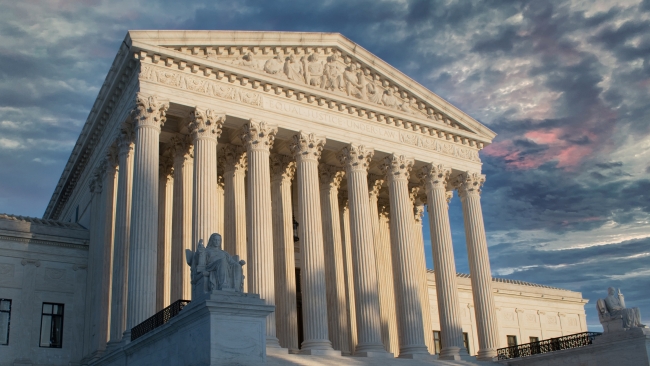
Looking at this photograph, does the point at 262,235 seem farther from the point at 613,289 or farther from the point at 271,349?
the point at 613,289

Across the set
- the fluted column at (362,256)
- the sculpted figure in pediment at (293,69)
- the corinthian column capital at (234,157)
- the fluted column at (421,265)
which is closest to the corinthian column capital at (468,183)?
the fluted column at (421,265)

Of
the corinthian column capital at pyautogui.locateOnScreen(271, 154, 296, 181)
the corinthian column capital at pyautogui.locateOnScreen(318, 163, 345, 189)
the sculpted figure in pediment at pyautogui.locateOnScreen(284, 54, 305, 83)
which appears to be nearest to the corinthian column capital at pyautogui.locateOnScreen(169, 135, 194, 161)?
the corinthian column capital at pyautogui.locateOnScreen(271, 154, 296, 181)

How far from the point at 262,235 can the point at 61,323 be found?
1247 centimetres

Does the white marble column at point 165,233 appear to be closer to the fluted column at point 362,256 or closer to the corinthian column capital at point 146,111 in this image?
the corinthian column capital at point 146,111

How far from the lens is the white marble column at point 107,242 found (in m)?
31.8

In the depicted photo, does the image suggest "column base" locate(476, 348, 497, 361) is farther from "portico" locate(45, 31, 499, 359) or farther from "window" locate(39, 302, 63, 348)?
"window" locate(39, 302, 63, 348)

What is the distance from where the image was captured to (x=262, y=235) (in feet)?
101

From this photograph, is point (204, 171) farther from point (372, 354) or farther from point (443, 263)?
point (443, 263)

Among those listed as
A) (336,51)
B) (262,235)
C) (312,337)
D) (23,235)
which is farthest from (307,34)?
(23,235)

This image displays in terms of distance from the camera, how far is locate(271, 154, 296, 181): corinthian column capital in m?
37.2

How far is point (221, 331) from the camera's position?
1858cm

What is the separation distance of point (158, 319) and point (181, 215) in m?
10.5

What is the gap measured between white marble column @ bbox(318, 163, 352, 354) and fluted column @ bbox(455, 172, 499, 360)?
24.6 feet

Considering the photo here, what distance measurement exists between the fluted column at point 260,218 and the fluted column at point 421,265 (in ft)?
35.7
